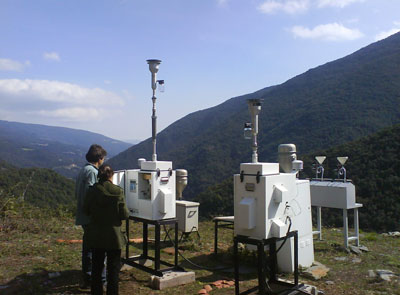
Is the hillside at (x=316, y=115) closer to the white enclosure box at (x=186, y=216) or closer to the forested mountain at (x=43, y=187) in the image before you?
the forested mountain at (x=43, y=187)

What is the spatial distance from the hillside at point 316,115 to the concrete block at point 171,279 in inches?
1487

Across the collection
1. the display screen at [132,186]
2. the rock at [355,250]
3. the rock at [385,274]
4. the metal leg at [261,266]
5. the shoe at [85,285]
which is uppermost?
the display screen at [132,186]

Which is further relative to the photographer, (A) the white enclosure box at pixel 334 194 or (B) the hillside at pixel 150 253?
(A) the white enclosure box at pixel 334 194

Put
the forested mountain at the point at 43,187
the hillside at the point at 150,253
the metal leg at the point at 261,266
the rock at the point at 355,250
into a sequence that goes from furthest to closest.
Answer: the forested mountain at the point at 43,187 < the rock at the point at 355,250 < the hillside at the point at 150,253 < the metal leg at the point at 261,266

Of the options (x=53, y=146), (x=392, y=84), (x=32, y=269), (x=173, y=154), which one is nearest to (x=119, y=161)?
(x=173, y=154)

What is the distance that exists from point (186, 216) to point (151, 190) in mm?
2855

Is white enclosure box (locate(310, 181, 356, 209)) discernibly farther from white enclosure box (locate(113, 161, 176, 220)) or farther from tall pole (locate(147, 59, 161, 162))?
tall pole (locate(147, 59, 161, 162))

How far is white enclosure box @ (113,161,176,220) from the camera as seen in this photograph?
540 centimetres

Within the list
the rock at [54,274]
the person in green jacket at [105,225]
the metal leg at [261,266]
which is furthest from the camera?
the rock at [54,274]

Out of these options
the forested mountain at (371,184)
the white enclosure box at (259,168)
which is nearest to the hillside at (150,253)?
the white enclosure box at (259,168)

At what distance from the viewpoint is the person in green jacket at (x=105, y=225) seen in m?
4.15

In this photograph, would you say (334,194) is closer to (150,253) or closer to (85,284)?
(150,253)

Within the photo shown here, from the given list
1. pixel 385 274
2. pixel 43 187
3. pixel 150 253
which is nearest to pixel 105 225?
pixel 150 253

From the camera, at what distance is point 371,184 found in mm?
17922
